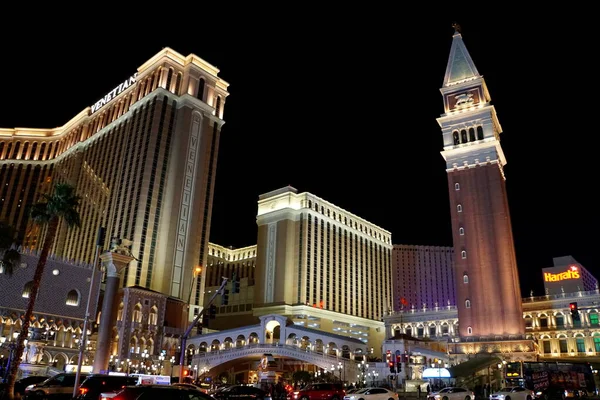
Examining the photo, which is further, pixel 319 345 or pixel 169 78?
pixel 169 78

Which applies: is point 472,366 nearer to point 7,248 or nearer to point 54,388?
point 54,388

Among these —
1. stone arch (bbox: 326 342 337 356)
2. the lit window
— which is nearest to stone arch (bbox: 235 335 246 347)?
stone arch (bbox: 326 342 337 356)

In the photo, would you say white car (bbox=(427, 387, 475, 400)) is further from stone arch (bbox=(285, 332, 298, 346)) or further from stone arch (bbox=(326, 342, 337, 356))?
stone arch (bbox=(326, 342, 337, 356))

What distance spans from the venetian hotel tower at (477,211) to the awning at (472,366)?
9.91 m

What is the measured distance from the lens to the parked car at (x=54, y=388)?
27.6 m

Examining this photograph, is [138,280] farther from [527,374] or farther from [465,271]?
[527,374]

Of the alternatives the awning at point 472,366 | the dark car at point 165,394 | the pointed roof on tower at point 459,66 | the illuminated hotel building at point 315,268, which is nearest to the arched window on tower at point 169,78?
the illuminated hotel building at point 315,268

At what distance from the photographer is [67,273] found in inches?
2552

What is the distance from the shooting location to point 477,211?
268ft

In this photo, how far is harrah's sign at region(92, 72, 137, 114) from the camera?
116 metres

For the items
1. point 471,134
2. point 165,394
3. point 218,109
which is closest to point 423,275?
point 471,134

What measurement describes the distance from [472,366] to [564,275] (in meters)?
52.7

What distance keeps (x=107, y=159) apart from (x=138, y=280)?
120 ft

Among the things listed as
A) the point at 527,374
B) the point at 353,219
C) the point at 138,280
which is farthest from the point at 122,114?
the point at 527,374
